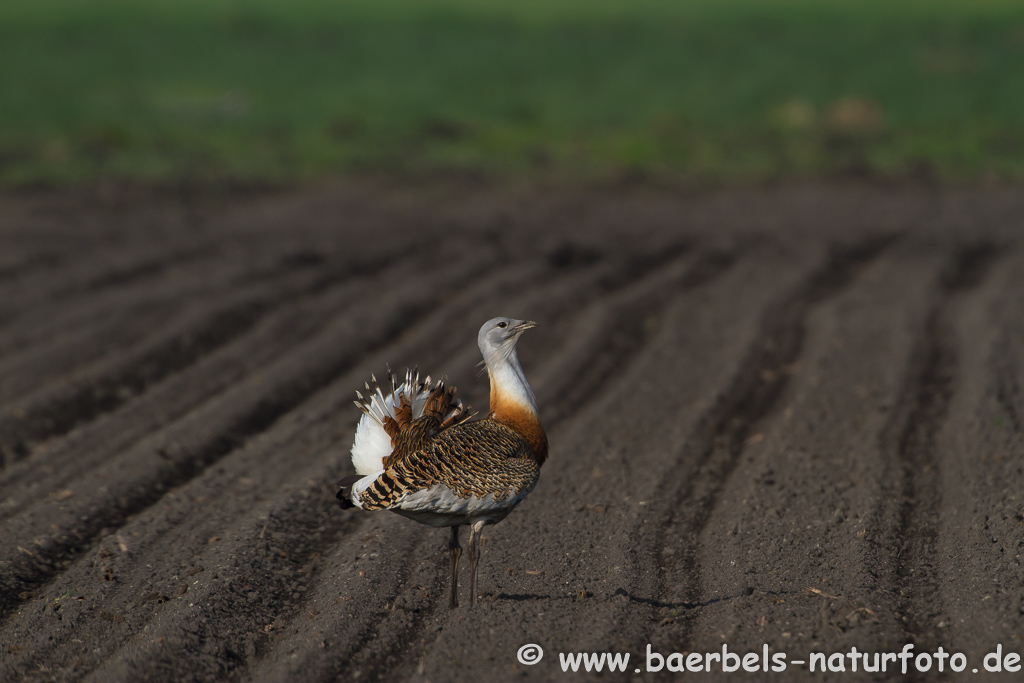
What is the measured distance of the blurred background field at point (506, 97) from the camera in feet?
61.1

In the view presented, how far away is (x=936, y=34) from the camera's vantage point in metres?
27.2

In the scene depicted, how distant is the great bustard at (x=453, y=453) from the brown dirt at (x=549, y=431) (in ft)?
2.12

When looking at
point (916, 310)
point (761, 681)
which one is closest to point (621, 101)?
point (916, 310)

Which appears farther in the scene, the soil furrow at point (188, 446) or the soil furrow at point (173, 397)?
the soil furrow at point (173, 397)

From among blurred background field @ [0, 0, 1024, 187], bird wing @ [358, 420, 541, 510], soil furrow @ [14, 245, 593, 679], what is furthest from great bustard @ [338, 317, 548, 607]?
blurred background field @ [0, 0, 1024, 187]

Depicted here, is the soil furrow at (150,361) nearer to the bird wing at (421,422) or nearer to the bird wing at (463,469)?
the bird wing at (421,422)

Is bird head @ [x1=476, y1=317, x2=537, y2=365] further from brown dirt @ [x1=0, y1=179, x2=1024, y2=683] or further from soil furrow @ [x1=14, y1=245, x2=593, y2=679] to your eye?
soil furrow @ [x1=14, y1=245, x2=593, y2=679]

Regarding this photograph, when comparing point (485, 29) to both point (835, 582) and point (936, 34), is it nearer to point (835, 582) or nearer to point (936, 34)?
point (936, 34)

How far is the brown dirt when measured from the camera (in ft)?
17.1

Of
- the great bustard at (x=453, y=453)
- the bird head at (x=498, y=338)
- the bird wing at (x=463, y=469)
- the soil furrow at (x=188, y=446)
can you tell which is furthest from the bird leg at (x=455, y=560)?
the soil furrow at (x=188, y=446)

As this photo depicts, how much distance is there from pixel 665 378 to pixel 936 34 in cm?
2241

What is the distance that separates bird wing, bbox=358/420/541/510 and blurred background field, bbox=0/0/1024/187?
43.1 ft
